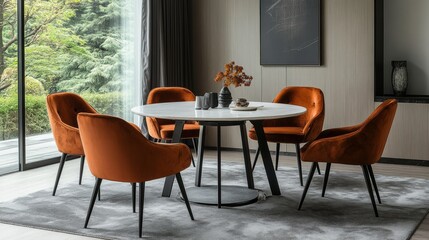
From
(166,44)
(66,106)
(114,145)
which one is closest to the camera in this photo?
(114,145)

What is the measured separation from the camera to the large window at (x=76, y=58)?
19.6ft

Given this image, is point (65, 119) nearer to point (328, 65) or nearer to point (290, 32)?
point (290, 32)

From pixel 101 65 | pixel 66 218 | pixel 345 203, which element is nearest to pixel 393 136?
pixel 345 203

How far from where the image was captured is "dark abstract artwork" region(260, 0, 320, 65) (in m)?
6.69

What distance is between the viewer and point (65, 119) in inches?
201

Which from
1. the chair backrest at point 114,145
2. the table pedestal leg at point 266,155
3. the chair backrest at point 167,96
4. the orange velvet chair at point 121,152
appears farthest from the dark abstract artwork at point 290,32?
the chair backrest at point 114,145

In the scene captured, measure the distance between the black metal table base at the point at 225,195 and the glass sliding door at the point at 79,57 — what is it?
6.21ft

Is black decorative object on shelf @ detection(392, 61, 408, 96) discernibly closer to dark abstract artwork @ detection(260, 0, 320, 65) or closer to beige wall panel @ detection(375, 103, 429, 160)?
beige wall panel @ detection(375, 103, 429, 160)

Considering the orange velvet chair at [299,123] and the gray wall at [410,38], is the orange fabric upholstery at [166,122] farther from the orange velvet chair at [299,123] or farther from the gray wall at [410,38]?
the gray wall at [410,38]

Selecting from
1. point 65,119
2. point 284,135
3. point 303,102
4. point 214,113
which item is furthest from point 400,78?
point 65,119

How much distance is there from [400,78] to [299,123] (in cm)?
130

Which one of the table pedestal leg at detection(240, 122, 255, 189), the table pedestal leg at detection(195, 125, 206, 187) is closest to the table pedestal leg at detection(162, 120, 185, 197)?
the table pedestal leg at detection(195, 125, 206, 187)

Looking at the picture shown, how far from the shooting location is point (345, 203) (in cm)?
466

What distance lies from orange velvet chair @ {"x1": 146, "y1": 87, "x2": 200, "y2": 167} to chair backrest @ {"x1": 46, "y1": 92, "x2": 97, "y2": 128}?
0.65 m
